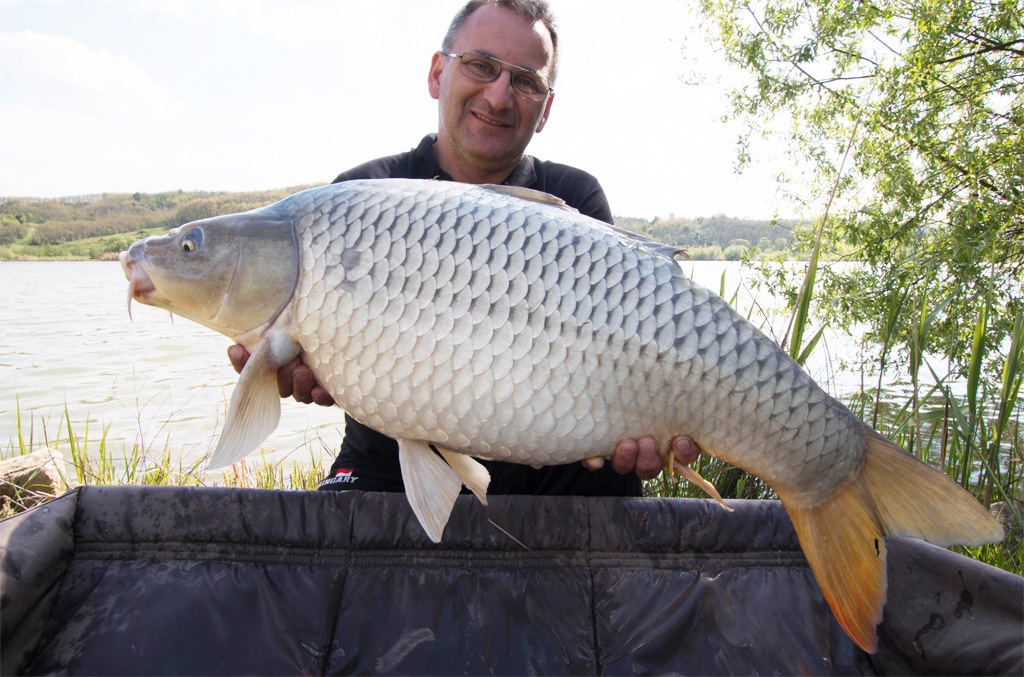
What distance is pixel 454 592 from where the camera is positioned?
1.18 meters

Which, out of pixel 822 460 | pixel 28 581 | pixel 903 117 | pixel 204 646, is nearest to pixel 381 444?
pixel 204 646

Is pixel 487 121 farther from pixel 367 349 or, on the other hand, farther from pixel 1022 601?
pixel 1022 601

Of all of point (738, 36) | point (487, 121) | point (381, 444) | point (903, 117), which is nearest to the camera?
point (381, 444)

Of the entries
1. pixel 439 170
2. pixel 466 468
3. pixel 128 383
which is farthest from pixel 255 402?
pixel 128 383

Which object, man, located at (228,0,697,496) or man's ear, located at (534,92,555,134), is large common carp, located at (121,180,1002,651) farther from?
man's ear, located at (534,92,555,134)

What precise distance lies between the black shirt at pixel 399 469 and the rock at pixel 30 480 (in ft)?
3.66

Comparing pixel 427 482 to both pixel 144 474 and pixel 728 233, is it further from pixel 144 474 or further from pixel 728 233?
pixel 728 233

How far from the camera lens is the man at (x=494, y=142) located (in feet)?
5.06

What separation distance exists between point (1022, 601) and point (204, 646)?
4.27ft

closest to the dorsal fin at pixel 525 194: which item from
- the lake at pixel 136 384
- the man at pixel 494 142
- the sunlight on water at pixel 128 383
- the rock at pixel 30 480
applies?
the man at pixel 494 142

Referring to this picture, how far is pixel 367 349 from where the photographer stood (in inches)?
38.9

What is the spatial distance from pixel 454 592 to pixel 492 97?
3.75 feet

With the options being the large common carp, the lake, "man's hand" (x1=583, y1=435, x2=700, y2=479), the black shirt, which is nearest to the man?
the black shirt

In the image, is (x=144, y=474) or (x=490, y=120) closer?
(x=490, y=120)
